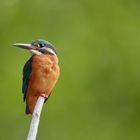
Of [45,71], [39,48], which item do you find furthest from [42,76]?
[39,48]

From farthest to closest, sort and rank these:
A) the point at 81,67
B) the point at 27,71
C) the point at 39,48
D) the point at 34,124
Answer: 1. the point at 81,67
2. the point at 27,71
3. the point at 39,48
4. the point at 34,124

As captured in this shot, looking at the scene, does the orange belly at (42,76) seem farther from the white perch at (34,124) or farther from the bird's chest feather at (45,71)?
the white perch at (34,124)

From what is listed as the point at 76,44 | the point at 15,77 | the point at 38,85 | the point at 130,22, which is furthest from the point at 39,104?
the point at 130,22

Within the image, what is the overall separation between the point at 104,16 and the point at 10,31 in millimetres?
1456

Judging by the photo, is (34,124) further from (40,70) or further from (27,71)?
(27,71)

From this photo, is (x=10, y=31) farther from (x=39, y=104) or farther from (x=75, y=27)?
(x=39, y=104)

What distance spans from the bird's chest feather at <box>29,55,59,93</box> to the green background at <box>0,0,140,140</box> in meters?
6.43

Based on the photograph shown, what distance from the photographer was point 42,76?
5.69m

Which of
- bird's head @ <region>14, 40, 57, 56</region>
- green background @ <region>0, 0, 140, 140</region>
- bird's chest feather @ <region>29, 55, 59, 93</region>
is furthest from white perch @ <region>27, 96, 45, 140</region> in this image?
green background @ <region>0, 0, 140, 140</region>

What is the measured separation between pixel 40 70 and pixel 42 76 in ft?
0.31

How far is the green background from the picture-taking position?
12.6 metres

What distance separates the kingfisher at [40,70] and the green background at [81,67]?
624 centimetres

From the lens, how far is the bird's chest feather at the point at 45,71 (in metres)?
5.65

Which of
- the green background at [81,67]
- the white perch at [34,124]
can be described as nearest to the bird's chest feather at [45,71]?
the white perch at [34,124]
